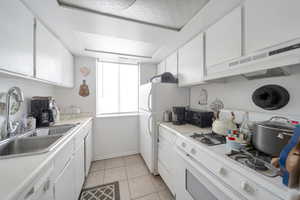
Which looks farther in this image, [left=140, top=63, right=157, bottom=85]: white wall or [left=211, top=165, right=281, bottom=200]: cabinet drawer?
[left=140, top=63, right=157, bottom=85]: white wall

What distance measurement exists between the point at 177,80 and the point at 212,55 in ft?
2.55

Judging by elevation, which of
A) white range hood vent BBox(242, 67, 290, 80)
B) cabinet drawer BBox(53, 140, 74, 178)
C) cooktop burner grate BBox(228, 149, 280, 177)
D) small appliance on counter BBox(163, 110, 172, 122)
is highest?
white range hood vent BBox(242, 67, 290, 80)

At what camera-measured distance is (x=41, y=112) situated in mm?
1534

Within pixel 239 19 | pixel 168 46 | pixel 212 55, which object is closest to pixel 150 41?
pixel 168 46

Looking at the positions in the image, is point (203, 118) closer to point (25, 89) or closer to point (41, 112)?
point (41, 112)

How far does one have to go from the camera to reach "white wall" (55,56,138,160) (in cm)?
241

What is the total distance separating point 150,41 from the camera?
5.90ft

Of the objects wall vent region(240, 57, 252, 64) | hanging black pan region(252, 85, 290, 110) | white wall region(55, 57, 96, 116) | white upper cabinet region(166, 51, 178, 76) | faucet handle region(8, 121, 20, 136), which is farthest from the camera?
white wall region(55, 57, 96, 116)

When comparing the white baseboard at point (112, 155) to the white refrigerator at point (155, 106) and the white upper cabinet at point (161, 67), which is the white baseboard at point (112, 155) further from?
the white upper cabinet at point (161, 67)

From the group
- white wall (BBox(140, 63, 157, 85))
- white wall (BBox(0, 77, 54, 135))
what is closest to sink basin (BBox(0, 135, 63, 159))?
white wall (BBox(0, 77, 54, 135))

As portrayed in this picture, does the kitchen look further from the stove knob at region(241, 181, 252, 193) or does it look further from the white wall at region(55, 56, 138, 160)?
the white wall at region(55, 56, 138, 160)

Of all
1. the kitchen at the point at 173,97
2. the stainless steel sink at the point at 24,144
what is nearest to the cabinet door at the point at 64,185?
the kitchen at the point at 173,97

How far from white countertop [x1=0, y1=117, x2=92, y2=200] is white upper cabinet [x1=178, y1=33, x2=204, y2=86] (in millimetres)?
1640

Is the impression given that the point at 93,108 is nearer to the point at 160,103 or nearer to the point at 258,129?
the point at 160,103
